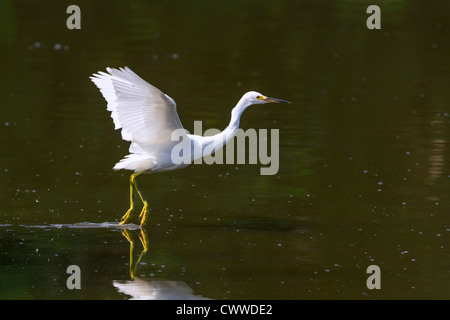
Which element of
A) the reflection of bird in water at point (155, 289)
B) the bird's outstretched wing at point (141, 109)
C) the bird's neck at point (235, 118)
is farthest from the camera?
the bird's neck at point (235, 118)

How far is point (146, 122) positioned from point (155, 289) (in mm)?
2094

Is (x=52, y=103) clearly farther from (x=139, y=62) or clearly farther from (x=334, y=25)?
(x=334, y=25)

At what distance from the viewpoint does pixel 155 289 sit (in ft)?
24.2

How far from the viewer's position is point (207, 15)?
86.5 ft

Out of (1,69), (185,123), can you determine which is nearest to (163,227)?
(185,123)

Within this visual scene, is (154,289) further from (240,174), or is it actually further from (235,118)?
(240,174)

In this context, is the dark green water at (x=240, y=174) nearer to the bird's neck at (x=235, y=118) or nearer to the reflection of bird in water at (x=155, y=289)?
the reflection of bird in water at (x=155, y=289)

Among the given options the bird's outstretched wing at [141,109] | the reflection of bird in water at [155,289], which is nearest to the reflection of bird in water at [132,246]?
the reflection of bird in water at [155,289]

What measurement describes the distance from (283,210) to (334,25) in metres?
15.8

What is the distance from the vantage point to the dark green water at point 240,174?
25.9ft

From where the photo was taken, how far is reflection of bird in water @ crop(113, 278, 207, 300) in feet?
23.7

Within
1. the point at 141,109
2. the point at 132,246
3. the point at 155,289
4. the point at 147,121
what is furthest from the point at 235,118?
the point at 155,289

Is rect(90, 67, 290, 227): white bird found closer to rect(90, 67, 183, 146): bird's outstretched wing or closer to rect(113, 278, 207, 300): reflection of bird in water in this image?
rect(90, 67, 183, 146): bird's outstretched wing

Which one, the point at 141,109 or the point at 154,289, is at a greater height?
the point at 141,109
